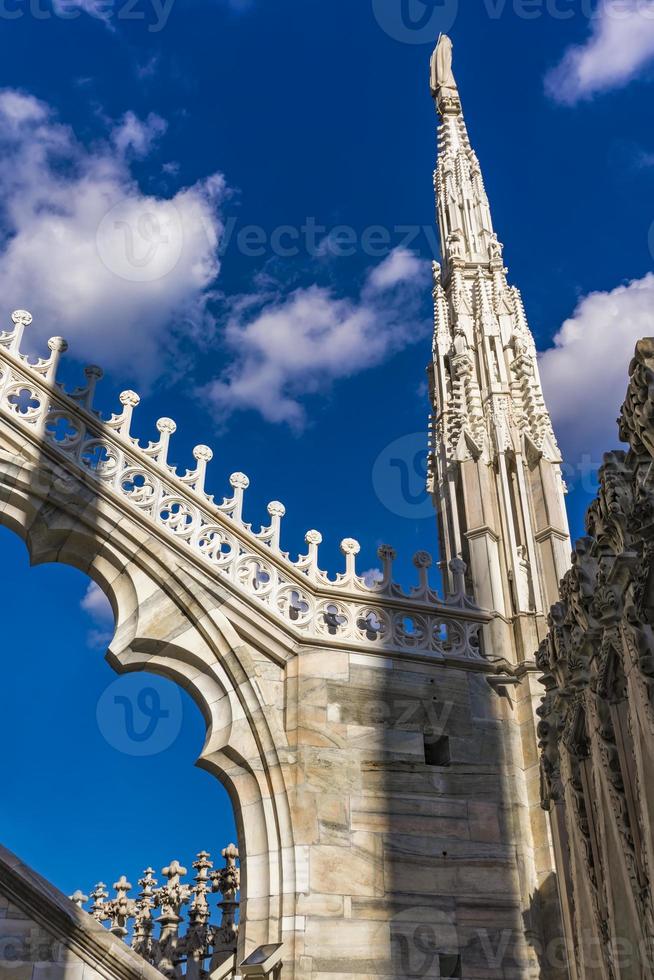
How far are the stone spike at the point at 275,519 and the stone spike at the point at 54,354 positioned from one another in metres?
2.70

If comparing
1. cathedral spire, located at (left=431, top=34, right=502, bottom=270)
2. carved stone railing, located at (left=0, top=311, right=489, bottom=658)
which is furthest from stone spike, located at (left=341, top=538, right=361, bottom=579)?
cathedral spire, located at (left=431, top=34, right=502, bottom=270)

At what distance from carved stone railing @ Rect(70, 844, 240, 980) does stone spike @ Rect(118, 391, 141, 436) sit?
5270mm

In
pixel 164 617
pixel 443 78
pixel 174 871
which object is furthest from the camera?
pixel 443 78

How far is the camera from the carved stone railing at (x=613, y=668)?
4.83 metres

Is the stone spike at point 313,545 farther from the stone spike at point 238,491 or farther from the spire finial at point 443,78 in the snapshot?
the spire finial at point 443,78

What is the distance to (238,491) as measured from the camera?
10.7 meters

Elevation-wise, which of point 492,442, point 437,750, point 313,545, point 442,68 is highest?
point 442,68

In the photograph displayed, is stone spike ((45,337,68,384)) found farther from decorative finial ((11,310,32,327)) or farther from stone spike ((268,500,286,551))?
stone spike ((268,500,286,551))

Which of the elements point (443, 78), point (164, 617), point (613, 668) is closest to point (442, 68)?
point (443, 78)

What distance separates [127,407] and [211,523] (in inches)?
62.7

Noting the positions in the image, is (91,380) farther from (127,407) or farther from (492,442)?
(492,442)

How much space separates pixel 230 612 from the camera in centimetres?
994

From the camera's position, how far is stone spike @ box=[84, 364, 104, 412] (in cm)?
1046

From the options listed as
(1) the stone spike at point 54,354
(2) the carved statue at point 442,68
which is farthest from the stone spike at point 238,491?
(2) the carved statue at point 442,68
